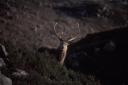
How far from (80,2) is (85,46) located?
710cm

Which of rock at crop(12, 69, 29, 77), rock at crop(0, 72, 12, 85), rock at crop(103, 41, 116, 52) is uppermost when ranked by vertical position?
rock at crop(0, 72, 12, 85)

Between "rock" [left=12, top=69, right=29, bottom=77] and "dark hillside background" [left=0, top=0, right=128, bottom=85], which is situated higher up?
"rock" [left=12, top=69, right=29, bottom=77]

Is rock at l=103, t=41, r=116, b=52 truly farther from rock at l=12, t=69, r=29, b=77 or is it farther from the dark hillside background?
rock at l=12, t=69, r=29, b=77

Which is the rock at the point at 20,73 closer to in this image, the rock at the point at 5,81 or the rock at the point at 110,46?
the rock at the point at 5,81

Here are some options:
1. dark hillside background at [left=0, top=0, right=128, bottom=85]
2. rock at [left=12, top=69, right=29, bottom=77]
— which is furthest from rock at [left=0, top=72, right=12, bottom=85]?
rock at [left=12, top=69, right=29, bottom=77]

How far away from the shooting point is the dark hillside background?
1302cm

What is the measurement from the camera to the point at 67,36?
17.1m

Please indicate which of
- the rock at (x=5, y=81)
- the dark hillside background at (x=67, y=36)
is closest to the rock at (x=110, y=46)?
the dark hillside background at (x=67, y=36)

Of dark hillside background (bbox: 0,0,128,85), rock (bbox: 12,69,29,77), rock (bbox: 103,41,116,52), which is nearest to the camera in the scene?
rock (bbox: 12,69,29,77)

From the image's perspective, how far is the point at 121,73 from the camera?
15.1m

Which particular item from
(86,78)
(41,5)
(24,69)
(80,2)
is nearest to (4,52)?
(24,69)

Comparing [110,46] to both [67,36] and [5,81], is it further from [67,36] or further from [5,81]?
[5,81]

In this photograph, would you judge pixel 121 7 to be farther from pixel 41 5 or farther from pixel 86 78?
pixel 86 78

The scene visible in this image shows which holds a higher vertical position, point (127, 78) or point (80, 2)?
point (80, 2)
